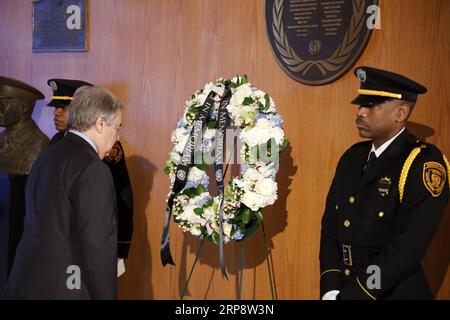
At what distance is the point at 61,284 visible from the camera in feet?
6.89

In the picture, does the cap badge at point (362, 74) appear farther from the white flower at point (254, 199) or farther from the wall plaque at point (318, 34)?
the white flower at point (254, 199)

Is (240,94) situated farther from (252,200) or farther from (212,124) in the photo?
(252,200)

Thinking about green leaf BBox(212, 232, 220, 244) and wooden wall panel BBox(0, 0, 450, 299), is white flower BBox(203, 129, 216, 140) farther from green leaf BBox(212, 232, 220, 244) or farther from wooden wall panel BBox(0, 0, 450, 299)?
wooden wall panel BBox(0, 0, 450, 299)

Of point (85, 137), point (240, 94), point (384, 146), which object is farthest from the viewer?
point (240, 94)

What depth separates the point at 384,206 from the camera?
2.48 meters

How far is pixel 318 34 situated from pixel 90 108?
1641 mm

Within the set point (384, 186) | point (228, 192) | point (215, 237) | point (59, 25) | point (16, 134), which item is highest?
point (59, 25)

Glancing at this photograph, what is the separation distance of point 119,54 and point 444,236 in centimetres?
241

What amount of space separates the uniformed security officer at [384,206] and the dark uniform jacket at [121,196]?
1196 mm

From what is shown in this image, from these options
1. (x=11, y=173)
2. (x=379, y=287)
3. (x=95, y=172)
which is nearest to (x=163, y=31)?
(x=11, y=173)

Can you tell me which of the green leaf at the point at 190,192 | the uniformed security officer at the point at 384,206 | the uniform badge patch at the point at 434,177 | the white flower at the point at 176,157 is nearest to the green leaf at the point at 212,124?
the white flower at the point at 176,157

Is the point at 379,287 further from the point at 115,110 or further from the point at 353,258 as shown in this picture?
the point at 115,110

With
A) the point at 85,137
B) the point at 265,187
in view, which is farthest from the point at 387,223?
the point at 85,137

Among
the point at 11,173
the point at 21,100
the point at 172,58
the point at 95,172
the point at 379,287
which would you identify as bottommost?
the point at 379,287
